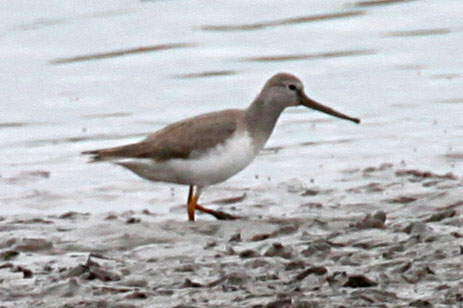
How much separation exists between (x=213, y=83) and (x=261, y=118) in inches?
200

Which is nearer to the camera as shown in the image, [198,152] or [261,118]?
[198,152]

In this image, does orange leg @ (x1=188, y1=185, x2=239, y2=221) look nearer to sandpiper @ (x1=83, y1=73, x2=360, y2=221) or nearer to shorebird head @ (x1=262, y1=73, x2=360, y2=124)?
sandpiper @ (x1=83, y1=73, x2=360, y2=221)

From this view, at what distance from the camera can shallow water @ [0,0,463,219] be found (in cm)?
1195

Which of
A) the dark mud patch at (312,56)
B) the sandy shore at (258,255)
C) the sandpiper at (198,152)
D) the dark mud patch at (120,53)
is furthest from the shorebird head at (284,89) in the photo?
the dark mud patch at (120,53)

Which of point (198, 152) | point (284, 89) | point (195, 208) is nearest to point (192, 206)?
point (195, 208)

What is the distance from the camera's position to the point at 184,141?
10.0m

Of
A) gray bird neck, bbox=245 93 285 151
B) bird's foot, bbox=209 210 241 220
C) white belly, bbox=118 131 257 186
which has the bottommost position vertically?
bird's foot, bbox=209 210 241 220

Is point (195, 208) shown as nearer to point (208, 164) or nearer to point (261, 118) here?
point (208, 164)

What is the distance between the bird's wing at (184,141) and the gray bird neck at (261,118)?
0.47ft

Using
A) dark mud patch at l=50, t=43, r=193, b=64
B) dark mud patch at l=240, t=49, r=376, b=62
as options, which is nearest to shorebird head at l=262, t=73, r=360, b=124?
dark mud patch at l=240, t=49, r=376, b=62

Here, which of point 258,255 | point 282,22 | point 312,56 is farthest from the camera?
point 282,22

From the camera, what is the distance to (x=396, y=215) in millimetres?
9430

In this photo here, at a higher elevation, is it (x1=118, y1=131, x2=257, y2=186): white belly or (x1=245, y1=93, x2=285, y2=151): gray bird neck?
(x1=245, y1=93, x2=285, y2=151): gray bird neck

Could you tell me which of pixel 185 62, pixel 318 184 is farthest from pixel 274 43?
pixel 318 184
